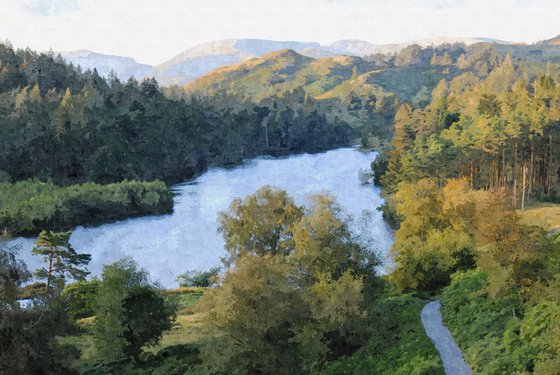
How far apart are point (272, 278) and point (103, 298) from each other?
36.4 ft

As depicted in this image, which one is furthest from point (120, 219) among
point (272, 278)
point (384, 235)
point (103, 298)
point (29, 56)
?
point (29, 56)

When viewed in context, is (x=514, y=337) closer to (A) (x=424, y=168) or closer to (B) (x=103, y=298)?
(B) (x=103, y=298)

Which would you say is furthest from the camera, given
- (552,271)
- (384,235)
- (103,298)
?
(384,235)

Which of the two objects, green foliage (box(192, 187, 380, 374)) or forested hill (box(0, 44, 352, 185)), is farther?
forested hill (box(0, 44, 352, 185))

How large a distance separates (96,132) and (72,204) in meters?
40.2

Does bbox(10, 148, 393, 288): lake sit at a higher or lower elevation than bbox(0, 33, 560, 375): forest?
lower

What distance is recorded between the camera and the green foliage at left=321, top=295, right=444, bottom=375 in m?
25.3

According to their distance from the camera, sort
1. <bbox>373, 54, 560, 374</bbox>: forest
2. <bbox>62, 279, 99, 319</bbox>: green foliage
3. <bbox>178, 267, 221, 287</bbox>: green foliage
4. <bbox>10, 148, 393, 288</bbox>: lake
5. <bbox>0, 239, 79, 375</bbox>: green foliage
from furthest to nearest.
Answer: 1. <bbox>10, 148, 393, 288</bbox>: lake
2. <bbox>178, 267, 221, 287</bbox>: green foliage
3. <bbox>62, 279, 99, 319</bbox>: green foliage
4. <bbox>373, 54, 560, 374</bbox>: forest
5. <bbox>0, 239, 79, 375</bbox>: green foliage

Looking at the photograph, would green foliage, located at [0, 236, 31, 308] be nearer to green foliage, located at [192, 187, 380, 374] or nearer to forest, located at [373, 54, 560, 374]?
green foliage, located at [192, 187, 380, 374]

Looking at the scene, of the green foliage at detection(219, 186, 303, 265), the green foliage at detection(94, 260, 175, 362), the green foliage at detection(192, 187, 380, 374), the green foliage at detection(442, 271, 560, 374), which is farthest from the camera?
the green foliage at detection(219, 186, 303, 265)

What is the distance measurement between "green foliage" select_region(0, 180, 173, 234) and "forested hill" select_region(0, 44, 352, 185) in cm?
1612

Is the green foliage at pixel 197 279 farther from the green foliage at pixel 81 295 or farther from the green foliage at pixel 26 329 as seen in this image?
the green foliage at pixel 26 329

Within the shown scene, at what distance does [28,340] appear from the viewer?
22141mm

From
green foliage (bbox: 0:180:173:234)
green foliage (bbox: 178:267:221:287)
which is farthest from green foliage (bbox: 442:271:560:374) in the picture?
green foliage (bbox: 0:180:173:234)
